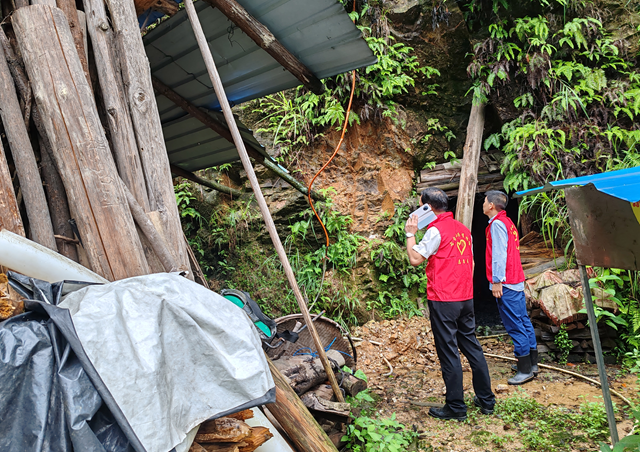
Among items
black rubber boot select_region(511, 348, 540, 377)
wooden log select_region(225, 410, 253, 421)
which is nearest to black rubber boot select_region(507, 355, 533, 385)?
black rubber boot select_region(511, 348, 540, 377)

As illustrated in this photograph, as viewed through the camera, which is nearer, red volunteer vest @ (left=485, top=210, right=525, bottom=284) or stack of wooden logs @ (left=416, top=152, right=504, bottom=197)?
red volunteer vest @ (left=485, top=210, right=525, bottom=284)

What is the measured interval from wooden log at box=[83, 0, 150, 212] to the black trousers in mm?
2755

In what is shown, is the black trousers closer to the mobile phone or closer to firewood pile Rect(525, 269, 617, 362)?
the mobile phone

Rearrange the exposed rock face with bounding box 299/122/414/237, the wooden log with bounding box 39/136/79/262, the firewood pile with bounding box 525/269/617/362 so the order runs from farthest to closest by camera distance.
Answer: the exposed rock face with bounding box 299/122/414/237, the firewood pile with bounding box 525/269/617/362, the wooden log with bounding box 39/136/79/262

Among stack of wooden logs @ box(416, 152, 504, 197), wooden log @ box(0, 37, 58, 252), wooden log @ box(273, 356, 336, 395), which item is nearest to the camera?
wooden log @ box(0, 37, 58, 252)

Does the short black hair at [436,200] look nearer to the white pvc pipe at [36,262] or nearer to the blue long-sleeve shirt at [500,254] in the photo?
the blue long-sleeve shirt at [500,254]

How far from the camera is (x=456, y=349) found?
11.8 ft

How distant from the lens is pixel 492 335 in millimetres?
6266

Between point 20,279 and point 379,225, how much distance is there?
589cm

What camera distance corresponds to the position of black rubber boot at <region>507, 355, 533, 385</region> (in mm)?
4326

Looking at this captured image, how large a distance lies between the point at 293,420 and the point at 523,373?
3372 mm

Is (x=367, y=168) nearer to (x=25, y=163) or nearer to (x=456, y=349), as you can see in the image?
(x=456, y=349)

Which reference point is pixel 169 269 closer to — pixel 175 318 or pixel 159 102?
pixel 175 318

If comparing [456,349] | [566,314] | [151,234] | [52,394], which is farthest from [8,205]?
[566,314]
